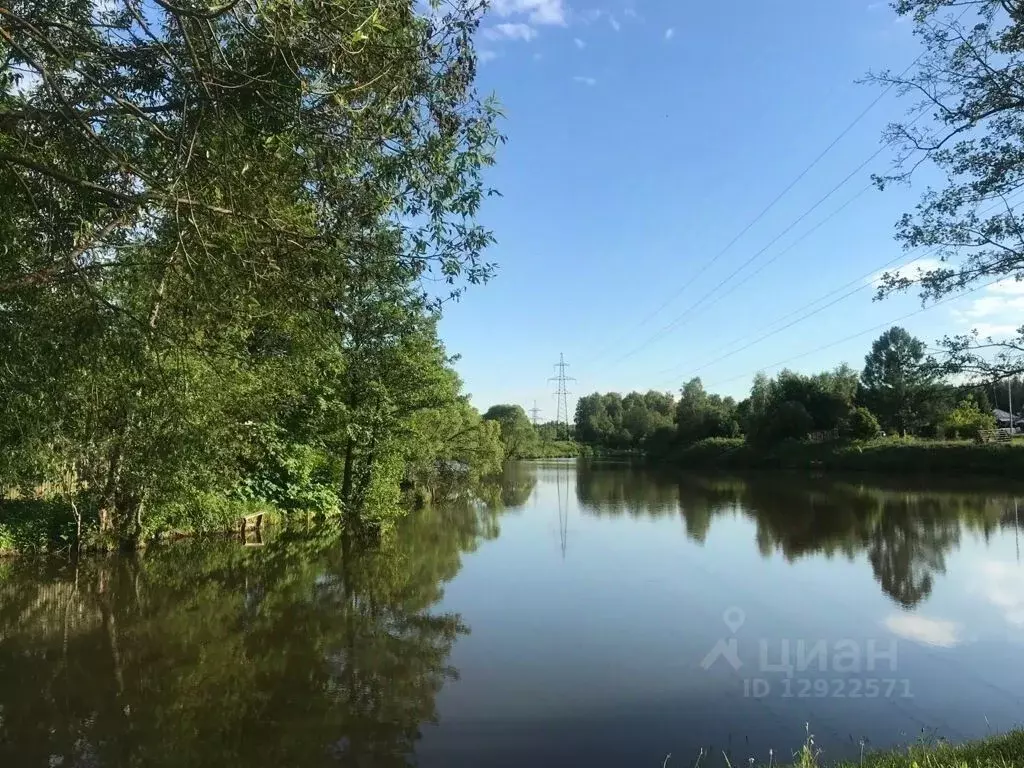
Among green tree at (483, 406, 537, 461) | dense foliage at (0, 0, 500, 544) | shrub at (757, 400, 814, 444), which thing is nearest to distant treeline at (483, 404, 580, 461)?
green tree at (483, 406, 537, 461)

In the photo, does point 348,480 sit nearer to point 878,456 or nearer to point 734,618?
point 734,618

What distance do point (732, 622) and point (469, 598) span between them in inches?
180

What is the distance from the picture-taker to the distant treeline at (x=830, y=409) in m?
7.30

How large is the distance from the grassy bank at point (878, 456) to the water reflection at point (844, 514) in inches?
204

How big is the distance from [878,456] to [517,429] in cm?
4664

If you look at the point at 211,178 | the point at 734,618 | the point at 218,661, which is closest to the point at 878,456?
the point at 734,618

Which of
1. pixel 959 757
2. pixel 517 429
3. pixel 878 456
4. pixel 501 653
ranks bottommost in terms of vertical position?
pixel 501 653

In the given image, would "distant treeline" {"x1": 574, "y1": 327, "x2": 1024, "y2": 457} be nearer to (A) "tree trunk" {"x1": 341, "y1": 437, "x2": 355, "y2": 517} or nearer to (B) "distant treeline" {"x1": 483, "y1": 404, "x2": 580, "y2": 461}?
(B) "distant treeline" {"x1": 483, "y1": 404, "x2": 580, "y2": 461}

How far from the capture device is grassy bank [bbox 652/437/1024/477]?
3903 cm

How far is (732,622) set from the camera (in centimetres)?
1097

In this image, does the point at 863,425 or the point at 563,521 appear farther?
the point at 863,425

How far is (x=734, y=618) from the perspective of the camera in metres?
11.2

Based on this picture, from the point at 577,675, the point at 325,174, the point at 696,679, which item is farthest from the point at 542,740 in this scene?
the point at 325,174

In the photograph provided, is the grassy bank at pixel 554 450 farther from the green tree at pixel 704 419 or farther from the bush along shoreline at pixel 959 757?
the bush along shoreline at pixel 959 757
